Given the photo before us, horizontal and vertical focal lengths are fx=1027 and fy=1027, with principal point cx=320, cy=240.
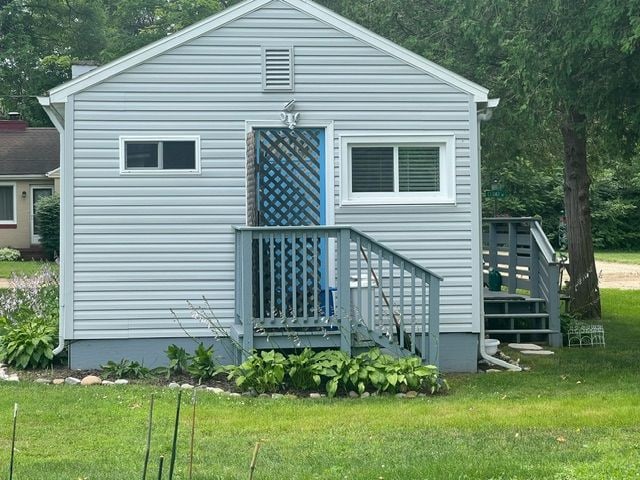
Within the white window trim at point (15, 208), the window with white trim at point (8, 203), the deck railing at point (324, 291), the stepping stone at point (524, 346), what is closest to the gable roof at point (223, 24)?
the deck railing at point (324, 291)

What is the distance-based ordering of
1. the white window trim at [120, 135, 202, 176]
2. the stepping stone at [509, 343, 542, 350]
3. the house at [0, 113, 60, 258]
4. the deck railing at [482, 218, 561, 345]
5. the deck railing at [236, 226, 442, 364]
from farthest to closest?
the house at [0, 113, 60, 258] < the deck railing at [482, 218, 561, 345] < the stepping stone at [509, 343, 542, 350] < the white window trim at [120, 135, 202, 176] < the deck railing at [236, 226, 442, 364]

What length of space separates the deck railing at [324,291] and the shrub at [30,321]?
2.15 metres

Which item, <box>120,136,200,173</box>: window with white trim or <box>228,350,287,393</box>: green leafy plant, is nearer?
<box>228,350,287,393</box>: green leafy plant

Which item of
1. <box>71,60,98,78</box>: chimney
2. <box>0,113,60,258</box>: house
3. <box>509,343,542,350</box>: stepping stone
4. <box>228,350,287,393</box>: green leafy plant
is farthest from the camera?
<box>0,113,60,258</box>: house

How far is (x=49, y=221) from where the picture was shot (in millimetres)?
29281

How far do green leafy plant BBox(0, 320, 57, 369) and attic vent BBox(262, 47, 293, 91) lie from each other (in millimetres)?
3572

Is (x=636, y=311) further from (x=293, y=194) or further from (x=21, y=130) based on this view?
(x=21, y=130)

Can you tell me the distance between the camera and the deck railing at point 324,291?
9922 millimetres

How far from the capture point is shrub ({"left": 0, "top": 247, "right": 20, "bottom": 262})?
2980cm

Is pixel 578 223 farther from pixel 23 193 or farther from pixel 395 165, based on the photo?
pixel 23 193

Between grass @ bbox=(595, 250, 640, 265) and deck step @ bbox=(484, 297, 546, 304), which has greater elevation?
grass @ bbox=(595, 250, 640, 265)

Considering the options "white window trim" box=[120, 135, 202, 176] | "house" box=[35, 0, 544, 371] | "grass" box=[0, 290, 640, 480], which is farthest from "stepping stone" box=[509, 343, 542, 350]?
"white window trim" box=[120, 135, 202, 176]

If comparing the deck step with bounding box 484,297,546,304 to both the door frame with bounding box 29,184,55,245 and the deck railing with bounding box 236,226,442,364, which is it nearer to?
the deck railing with bounding box 236,226,442,364

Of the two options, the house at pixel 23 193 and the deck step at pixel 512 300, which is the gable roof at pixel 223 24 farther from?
the house at pixel 23 193
